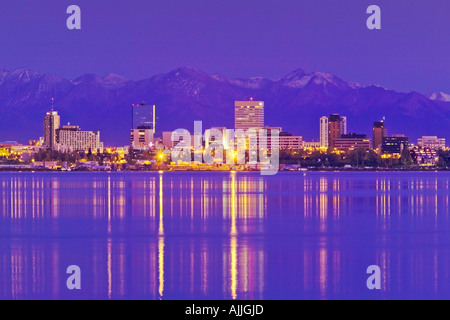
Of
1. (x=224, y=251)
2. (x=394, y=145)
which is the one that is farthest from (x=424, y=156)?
(x=224, y=251)

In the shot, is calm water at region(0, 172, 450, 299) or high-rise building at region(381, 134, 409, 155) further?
high-rise building at region(381, 134, 409, 155)

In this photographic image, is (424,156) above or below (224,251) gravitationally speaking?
above

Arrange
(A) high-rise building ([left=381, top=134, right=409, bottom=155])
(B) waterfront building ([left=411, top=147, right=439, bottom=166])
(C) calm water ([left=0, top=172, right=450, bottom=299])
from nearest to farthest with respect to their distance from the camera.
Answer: (C) calm water ([left=0, top=172, right=450, bottom=299]) < (B) waterfront building ([left=411, top=147, right=439, bottom=166]) < (A) high-rise building ([left=381, top=134, right=409, bottom=155])

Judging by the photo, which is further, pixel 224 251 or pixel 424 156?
pixel 424 156

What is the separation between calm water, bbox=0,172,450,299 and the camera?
56.7 ft

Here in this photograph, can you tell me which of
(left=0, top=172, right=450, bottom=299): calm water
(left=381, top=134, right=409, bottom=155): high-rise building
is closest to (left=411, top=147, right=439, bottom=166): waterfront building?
(left=381, top=134, right=409, bottom=155): high-rise building

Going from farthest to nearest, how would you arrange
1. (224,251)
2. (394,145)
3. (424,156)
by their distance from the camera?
(394,145)
(424,156)
(224,251)

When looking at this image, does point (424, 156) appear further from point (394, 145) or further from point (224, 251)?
point (224, 251)

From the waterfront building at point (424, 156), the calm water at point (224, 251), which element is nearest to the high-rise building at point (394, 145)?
the waterfront building at point (424, 156)

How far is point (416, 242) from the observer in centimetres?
2520

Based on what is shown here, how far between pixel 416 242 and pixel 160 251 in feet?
25.3

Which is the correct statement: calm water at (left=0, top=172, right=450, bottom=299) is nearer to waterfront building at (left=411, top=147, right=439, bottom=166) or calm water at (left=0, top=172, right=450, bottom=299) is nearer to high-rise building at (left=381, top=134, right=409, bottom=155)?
waterfront building at (left=411, top=147, right=439, bottom=166)

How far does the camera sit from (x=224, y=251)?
896 inches

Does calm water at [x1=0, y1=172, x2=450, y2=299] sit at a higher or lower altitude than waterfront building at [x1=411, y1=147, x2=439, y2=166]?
lower
